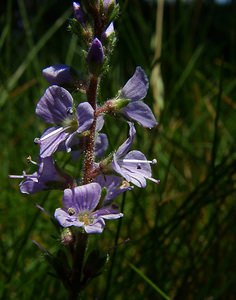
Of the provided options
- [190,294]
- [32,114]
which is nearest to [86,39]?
[190,294]

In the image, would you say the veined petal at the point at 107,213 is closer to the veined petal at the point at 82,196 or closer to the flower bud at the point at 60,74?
the veined petal at the point at 82,196

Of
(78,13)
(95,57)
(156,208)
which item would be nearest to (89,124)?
(95,57)

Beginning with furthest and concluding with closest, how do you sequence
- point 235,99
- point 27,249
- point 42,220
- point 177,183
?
point 235,99 < point 177,183 < point 42,220 < point 27,249

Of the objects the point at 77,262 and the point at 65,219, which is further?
the point at 77,262

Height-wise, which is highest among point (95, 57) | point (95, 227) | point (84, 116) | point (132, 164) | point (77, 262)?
point (95, 57)

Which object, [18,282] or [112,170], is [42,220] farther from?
[112,170]

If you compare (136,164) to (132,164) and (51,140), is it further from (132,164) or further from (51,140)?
(51,140)

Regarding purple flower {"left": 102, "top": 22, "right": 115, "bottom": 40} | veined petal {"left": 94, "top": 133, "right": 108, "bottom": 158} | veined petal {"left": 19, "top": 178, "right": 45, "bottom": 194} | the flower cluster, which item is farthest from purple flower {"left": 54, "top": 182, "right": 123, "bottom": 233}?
purple flower {"left": 102, "top": 22, "right": 115, "bottom": 40}
